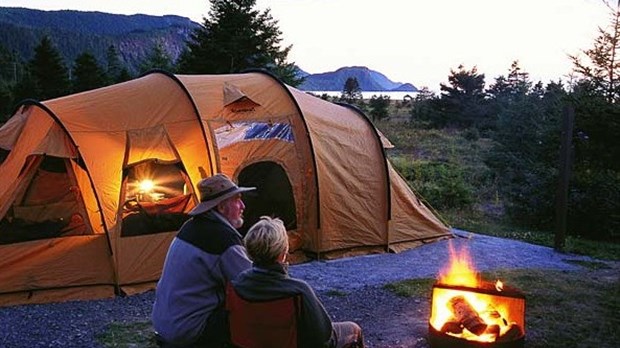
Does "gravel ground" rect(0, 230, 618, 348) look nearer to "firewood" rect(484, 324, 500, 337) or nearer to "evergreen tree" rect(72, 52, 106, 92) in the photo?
"firewood" rect(484, 324, 500, 337)

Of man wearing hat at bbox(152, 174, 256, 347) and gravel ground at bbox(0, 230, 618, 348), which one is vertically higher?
man wearing hat at bbox(152, 174, 256, 347)

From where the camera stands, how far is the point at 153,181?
7.86 m

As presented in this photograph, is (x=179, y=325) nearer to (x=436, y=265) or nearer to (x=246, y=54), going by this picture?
(x=436, y=265)

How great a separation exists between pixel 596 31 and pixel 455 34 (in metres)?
7.51

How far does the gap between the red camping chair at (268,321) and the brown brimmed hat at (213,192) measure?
662 mm

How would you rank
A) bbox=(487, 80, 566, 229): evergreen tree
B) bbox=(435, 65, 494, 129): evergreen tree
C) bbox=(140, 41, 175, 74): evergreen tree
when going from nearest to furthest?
bbox=(487, 80, 566, 229): evergreen tree < bbox=(140, 41, 175, 74): evergreen tree < bbox=(435, 65, 494, 129): evergreen tree

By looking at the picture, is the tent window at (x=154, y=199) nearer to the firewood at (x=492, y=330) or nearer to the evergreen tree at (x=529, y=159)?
the firewood at (x=492, y=330)

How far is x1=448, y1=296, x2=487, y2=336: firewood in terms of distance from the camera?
4.37m

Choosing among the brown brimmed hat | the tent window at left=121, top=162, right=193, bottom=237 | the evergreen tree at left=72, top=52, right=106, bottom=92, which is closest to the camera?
the brown brimmed hat

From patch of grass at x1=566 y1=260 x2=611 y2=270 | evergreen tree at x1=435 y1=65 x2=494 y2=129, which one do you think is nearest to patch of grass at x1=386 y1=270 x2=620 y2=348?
patch of grass at x1=566 y1=260 x2=611 y2=270

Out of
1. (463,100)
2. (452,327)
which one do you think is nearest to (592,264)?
(452,327)

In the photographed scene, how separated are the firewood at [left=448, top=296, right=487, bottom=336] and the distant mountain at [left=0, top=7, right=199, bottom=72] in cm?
8146

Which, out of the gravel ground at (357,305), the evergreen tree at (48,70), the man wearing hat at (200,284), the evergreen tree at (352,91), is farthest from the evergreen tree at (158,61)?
the man wearing hat at (200,284)

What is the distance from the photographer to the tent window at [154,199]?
7.51 m
